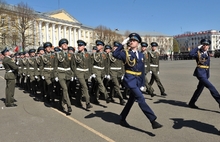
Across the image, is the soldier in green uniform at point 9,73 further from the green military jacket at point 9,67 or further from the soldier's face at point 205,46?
the soldier's face at point 205,46

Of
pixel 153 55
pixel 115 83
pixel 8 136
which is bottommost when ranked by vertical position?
pixel 8 136

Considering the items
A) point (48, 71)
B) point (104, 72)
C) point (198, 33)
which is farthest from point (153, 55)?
point (198, 33)

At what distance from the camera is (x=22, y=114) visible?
6.80 meters

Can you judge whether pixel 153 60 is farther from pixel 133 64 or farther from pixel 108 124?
pixel 108 124

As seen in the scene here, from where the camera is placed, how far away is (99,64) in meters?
7.83

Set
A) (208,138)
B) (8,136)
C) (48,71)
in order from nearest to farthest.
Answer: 1. (208,138)
2. (8,136)
3. (48,71)

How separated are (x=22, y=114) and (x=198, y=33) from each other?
146262 mm

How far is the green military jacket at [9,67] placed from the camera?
25.9 ft

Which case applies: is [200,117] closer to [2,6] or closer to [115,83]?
[115,83]

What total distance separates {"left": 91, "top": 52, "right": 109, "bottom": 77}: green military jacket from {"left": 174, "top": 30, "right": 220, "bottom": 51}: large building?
12337 cm

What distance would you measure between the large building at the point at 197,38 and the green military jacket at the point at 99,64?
405 feet

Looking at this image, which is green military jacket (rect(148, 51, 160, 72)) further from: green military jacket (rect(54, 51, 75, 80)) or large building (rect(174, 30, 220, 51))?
large building (rect(174, 30, 220, 51))

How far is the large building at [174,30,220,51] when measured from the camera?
428ft

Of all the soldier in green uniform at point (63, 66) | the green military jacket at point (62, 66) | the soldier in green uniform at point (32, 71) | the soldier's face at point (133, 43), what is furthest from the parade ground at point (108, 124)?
the soldier in green uniform at point (32, 71)
